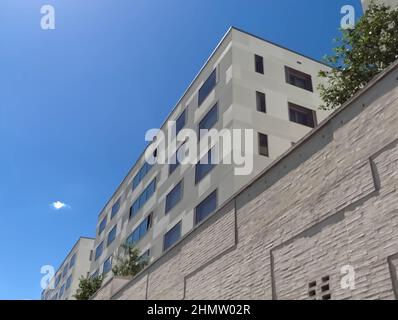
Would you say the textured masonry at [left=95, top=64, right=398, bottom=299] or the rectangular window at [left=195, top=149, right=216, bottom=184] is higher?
the rectangular window at [left=195, top=149, right=216, bottom=184]

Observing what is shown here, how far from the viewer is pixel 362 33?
49.1 ft

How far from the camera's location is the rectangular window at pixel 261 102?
2434cm

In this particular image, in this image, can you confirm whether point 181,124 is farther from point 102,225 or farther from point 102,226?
point 102,225

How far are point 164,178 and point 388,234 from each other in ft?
79.0

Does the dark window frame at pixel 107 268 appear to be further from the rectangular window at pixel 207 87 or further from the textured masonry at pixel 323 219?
the textured masonry at pixel 323 219

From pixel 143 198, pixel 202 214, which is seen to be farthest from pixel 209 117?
pixel 143 198

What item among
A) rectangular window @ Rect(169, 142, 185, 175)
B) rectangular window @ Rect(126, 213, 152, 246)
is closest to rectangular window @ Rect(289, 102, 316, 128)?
rectangular window @ Rect(169, 142, 185, 175)

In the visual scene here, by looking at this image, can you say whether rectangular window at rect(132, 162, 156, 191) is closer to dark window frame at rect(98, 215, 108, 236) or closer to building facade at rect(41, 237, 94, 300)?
dark window frame at rect(98, 215, 108, 236)

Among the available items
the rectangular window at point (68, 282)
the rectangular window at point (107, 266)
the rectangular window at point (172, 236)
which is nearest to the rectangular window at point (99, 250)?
the rectangular window at point (107, 266)

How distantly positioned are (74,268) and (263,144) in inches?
1762

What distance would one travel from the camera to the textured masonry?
8.44 m

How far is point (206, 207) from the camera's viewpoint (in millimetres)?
23797

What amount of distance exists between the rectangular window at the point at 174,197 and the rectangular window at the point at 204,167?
2.45 m
